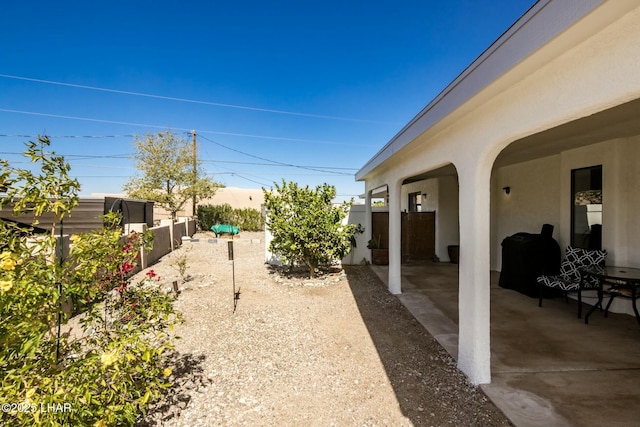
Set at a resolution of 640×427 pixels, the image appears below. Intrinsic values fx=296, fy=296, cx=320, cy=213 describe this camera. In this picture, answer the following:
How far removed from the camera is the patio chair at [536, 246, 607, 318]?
5.00 m

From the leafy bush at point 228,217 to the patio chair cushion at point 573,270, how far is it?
59.9 ft

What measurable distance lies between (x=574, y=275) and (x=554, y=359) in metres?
2.77

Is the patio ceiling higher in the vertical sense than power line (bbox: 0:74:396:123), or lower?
lower

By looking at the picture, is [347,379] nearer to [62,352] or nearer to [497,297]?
[62,352]

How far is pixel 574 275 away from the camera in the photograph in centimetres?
544

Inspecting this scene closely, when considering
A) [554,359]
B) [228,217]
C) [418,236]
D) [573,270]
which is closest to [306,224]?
[418,236]

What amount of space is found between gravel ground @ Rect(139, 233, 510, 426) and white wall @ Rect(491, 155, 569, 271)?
3.97 m

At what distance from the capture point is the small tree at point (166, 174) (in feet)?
62.8

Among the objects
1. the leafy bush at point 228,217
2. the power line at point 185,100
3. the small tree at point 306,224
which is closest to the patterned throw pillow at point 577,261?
the small tree at point 306,224

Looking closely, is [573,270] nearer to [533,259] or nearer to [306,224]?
[533,259]

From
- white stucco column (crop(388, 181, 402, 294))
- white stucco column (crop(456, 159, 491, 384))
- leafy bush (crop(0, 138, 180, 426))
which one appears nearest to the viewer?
leafy bush (crop(0, 138, 180, 426))

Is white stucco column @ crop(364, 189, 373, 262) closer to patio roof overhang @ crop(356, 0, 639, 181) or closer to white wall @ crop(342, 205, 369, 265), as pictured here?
white wall @ crop(342, 205, 369, 265)

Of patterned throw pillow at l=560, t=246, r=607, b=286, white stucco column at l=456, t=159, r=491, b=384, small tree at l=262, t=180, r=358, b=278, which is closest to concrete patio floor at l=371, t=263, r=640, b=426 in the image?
white stucco column at l=456, t=159, r=491, b=384

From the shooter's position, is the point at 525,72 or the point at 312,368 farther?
the point at 312,368
